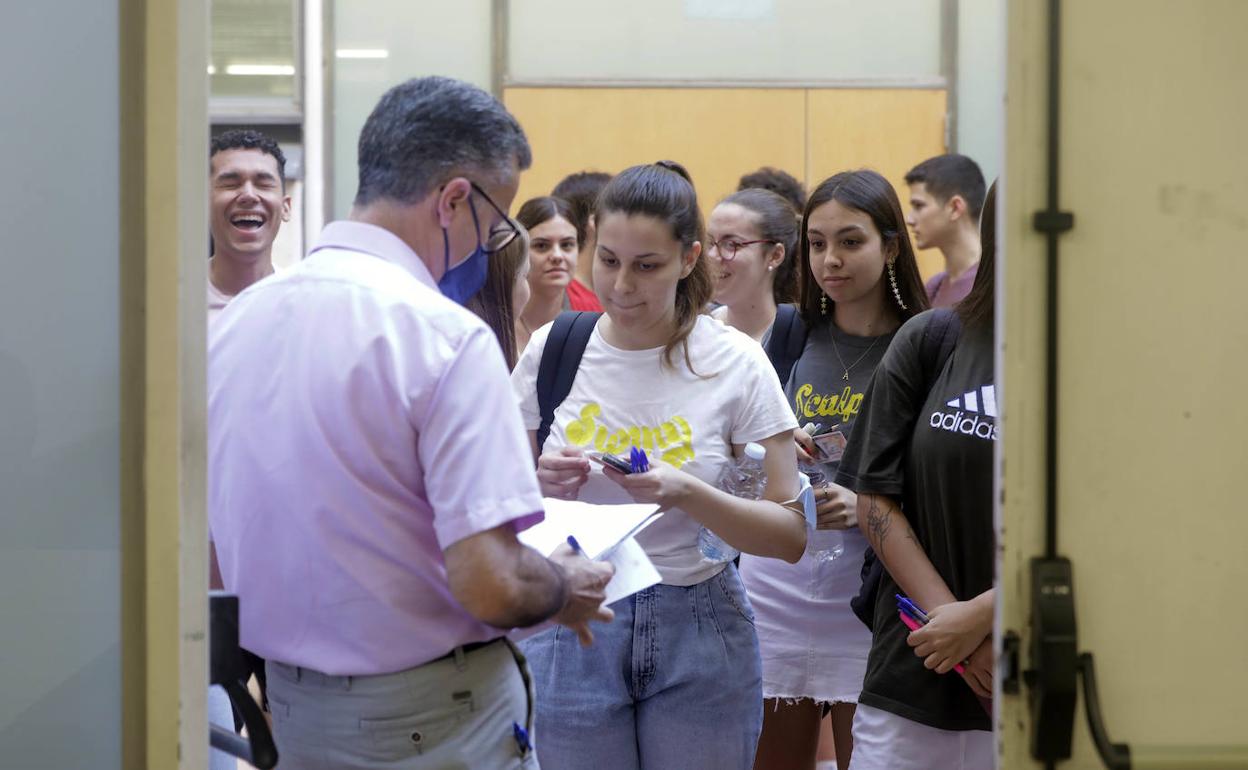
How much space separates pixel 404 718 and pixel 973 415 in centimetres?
120

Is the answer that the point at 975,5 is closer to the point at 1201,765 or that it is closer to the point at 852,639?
the point at 852,639

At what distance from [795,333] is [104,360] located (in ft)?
7.75

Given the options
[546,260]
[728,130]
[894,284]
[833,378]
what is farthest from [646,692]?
[728,130]

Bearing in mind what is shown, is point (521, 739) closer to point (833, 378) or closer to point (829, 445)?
point (829, 445)

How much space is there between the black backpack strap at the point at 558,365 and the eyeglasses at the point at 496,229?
0.80 metres

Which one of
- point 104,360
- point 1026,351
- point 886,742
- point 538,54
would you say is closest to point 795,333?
point 886,742

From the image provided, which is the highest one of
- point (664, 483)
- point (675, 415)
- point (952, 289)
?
point (952, 289)

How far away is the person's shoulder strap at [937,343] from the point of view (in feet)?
8.50

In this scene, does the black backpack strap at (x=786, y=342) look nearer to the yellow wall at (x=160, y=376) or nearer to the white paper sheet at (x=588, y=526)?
the white paper sheet at (x=588, y=526)

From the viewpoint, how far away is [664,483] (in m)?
2.60

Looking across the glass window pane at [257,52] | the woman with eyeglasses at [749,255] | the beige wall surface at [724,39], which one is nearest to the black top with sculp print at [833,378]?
the woman with eyeglasses at [749,255]

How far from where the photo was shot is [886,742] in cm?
262

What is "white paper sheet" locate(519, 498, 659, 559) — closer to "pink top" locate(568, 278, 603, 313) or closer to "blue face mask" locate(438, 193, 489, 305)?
"blue face mask" locate(438, 193, 489, 305)

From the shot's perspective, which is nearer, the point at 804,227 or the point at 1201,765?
the point at 1201,765
